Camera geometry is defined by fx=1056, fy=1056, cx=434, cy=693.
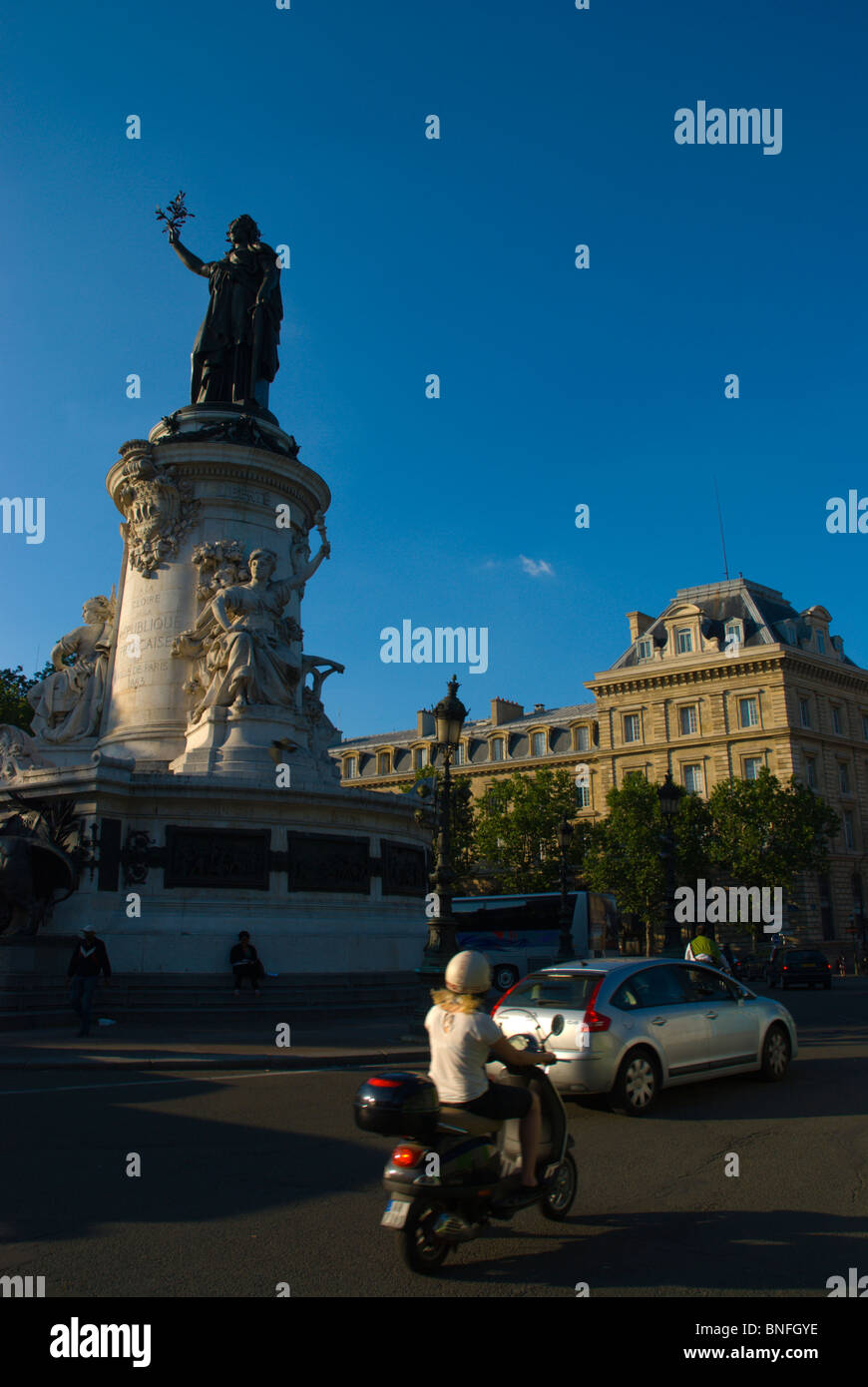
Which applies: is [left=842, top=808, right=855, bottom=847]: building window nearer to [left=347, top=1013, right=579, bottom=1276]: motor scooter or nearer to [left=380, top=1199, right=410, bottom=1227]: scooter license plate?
[left=347, top=1013, right=579, bottom=1276]: motor scooter

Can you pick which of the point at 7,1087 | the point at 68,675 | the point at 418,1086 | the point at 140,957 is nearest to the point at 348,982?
the point at 140,957

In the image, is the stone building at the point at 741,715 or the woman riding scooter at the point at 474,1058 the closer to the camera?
the woman riding scooter at the point at 474,1058

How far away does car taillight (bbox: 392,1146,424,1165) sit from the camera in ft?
17.1

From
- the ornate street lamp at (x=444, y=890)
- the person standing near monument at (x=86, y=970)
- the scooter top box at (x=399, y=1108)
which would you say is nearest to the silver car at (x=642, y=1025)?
the scooter top box at (x=399, y=1108)

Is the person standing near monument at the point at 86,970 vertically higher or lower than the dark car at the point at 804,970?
higher

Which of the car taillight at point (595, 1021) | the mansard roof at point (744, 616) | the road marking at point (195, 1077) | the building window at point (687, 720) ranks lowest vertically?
the road marking at point (195, 1077)

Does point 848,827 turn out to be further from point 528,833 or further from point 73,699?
point 73,699

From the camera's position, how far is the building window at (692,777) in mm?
68000

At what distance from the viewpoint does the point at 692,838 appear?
189ft

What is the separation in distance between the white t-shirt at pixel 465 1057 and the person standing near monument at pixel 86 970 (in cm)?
1057

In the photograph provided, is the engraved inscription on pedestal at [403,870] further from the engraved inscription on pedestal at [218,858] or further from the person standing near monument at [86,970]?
the person standing near monument at [86,970]
